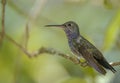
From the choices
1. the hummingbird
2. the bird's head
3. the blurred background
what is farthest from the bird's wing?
the blurred background

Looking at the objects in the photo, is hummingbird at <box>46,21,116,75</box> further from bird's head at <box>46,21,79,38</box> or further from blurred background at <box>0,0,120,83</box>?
blurred background at <box>0,0,120,83</box>

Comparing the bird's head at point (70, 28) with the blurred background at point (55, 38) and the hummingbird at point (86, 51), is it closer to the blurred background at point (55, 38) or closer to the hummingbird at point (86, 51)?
the hummingbird at point (86, 51)

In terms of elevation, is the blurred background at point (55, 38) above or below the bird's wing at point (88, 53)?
below

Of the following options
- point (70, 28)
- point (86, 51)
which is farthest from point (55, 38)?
Answer: point (86, 51)

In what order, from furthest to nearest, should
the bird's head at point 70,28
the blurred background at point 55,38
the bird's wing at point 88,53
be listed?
the blurred background at point 55,38, the bird's head at point 70,28, the bird's wing at point 88,53

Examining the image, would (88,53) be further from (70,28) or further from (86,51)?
(70,28)

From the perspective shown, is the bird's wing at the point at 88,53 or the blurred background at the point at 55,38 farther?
the blurred background at the point at 55,38

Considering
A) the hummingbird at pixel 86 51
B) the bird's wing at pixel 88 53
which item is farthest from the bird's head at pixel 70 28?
the bird's wing at pixel 88 53
